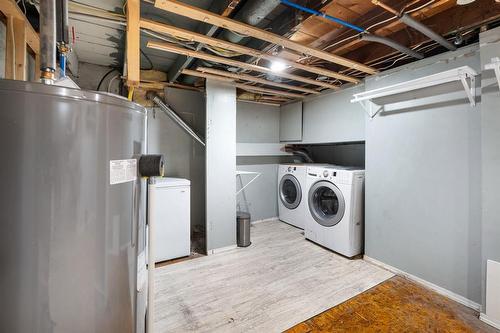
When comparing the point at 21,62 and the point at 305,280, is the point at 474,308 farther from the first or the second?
the point at 21,62

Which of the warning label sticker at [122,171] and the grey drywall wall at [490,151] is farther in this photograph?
the grey drywall wall at [490,151]

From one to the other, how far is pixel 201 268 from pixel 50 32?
7.76ft

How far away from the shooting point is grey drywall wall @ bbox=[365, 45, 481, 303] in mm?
1933

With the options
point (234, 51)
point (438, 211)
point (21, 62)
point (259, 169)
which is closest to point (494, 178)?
point (438, 211)

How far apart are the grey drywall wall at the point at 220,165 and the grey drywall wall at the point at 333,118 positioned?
51.3 inches

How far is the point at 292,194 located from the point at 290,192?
0.06 meters

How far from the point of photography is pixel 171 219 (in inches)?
106

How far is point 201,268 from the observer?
2.56 meters

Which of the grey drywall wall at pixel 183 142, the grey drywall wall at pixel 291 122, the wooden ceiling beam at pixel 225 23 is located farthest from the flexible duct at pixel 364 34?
the grey drywall wall at pixel 183 142

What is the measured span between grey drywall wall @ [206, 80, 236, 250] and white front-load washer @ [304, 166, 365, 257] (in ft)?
3.65

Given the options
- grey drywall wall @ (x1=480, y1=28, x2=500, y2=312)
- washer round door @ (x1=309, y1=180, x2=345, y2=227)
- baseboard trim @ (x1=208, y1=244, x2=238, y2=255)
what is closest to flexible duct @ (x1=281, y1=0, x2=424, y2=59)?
grey drywall wall @ (x1=480, y1=28, x2=500, y2=312)

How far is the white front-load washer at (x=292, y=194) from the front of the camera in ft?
12.2

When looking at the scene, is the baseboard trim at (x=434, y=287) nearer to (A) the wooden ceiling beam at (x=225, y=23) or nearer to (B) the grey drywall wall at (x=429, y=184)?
(B) the grey drywall wall at (x=429, y=184)

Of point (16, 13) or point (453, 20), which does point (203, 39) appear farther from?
point (453, 20)
